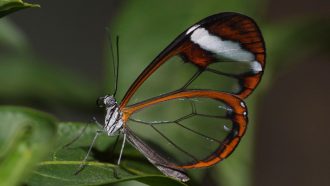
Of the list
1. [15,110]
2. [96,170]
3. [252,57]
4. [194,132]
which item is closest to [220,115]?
[194,132]

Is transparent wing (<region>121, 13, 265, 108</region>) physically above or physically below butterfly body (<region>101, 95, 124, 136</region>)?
above

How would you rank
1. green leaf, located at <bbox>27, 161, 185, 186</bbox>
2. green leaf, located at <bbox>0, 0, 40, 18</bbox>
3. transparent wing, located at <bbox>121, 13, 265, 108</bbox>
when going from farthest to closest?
transparent wing, located at <bbox>121, 13, 265, 108</bbox>
green leaf, located at <bbox>27, 161, 185, 186</bbox>
green leaf, located at <bbox>0, 0, 40, 18</bbox>

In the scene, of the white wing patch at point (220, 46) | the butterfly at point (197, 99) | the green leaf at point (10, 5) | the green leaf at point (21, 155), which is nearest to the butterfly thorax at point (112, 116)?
the butterfly at point (197, 99)

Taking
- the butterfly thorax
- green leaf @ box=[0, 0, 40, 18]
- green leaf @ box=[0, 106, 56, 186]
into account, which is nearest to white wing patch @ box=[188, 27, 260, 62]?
the butterfly thorax

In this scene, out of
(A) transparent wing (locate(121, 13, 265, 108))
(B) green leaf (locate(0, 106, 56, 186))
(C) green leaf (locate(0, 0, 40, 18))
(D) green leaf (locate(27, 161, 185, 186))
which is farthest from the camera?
(A) transparent wing (locate(121, 13, 265, 108))

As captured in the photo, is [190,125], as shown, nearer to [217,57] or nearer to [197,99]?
[197,99]

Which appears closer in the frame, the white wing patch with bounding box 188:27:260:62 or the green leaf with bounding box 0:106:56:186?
the green leaf with bounding box 0:106:56:186

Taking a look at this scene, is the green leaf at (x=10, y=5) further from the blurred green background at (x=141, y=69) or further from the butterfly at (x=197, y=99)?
the butterfly at (x=197, y=99)

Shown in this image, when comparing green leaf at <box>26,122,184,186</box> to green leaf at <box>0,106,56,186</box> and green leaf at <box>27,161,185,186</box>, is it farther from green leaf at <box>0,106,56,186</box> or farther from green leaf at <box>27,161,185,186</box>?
green leaf at <box>0,106,56,186</box>
